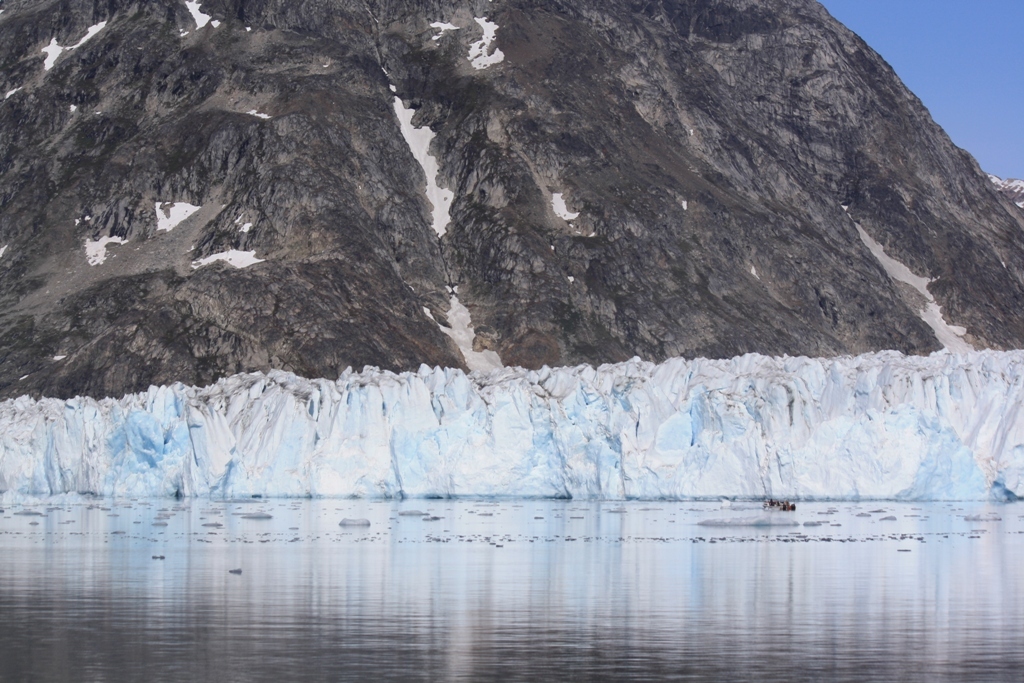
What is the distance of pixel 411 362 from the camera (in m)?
114

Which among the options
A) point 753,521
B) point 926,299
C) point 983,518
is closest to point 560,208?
point 926,299

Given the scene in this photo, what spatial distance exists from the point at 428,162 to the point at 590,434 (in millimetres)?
87824

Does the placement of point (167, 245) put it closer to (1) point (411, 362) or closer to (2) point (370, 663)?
(1) point (411, 362)

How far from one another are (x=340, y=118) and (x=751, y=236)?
4055 cm

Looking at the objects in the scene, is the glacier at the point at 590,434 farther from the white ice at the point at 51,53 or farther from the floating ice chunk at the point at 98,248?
the white ice at the point at 51,53

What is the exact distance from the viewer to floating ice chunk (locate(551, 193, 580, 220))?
438ft

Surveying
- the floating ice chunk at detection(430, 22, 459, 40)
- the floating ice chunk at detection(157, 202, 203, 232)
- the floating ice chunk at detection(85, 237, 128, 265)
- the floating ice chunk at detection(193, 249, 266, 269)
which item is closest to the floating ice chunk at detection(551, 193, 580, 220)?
the floating ice chunk at detection(430, 22, 459, 40)

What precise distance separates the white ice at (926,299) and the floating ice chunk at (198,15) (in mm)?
72769

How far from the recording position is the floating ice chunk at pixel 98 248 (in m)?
126

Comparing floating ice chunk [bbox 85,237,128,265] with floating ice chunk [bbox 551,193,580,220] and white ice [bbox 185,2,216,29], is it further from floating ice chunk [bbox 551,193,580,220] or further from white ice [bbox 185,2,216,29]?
floating ice chunk [bbox 551,193,580,220]

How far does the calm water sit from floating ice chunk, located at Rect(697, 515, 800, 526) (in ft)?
0.83

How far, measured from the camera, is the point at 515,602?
26344 millimetres

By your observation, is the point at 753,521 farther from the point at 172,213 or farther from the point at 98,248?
the point at 98,248

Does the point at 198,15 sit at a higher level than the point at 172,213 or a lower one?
higher
